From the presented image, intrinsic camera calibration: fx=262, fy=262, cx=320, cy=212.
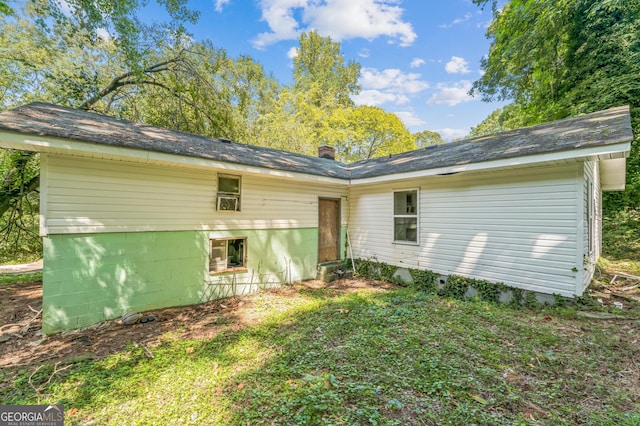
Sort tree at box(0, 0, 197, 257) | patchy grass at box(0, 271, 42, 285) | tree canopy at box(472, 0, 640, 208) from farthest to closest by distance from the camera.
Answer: tree canopy at box(472, 0, 640, 208), patchy grass at box(0, 271, 42, 285), tree at box(0, 0, 197, 257)

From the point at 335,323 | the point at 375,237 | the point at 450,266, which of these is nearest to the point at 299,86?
the point at 375,237

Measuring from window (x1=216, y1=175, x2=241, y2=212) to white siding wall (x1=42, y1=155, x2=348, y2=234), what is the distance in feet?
0.41

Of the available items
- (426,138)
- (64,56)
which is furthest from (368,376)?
(426,138)

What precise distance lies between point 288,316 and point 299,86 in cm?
2175

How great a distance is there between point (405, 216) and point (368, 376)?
5.06 metres

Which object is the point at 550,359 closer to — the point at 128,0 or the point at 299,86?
the point at 128,0

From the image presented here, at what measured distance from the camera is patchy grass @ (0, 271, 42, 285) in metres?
7.73

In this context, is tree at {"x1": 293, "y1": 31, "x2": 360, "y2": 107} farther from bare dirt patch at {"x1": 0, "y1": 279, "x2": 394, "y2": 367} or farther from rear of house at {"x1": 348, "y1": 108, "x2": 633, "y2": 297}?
bare dirt patch at {"x1": 0, "y1": 279, "x2": 394, "y2": 367}

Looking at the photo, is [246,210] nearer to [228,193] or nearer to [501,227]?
[228,193]

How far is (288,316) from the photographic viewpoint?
194 inches

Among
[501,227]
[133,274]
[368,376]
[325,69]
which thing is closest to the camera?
[368,376]

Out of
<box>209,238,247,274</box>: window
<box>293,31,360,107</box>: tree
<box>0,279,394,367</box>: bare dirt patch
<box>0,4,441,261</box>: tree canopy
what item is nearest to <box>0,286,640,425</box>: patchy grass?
<box>0,279,394,367</box>: bare dirt patch

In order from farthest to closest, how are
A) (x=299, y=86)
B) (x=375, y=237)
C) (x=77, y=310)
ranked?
1. (x=299, y=86)
2. (x=375, y=237)
3. (x=77, y=310)

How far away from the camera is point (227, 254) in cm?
624
